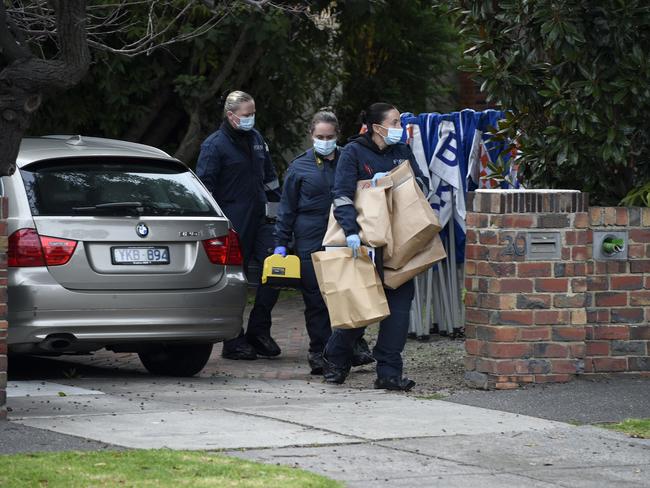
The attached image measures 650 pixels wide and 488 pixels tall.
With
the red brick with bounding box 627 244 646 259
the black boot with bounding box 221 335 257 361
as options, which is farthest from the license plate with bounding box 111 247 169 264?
the red brick with bounding box 627 244 646 259

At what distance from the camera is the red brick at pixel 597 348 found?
31.2ft

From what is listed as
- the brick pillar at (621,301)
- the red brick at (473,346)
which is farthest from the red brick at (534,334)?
the brick pillar at (621,301)

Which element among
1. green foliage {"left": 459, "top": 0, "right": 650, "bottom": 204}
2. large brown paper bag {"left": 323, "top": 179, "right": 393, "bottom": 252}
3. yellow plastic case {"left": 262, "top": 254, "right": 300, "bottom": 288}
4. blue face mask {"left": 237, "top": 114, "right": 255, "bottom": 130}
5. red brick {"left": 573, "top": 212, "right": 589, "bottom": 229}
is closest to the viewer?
large brown paper bag {"left": 323, "top": 179, "right": 393, "bottom": 252}

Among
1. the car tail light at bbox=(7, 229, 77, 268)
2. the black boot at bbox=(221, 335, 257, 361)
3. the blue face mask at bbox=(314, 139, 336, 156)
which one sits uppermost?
the blue face mask at bbox=(314, 139, 336, 156)

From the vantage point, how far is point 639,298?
9641 millimetres

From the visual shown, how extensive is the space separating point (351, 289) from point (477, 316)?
2.86 ft

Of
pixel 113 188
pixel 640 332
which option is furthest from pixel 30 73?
pixel 640 332

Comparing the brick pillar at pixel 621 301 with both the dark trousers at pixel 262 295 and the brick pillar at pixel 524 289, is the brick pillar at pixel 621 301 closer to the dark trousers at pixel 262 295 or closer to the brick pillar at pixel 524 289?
the brick pillar at pixel 524 289

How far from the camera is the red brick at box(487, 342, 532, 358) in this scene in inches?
358

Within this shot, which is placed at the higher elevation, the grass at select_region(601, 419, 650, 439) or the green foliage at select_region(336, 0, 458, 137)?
the green foliage at select_region(336, 0, 458, 137)

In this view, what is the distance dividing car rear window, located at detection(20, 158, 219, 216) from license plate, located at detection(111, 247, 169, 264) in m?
0.25

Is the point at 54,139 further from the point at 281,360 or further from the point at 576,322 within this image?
the point at 576,322

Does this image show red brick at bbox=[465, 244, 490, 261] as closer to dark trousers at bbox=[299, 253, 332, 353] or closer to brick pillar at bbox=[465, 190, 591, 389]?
brick pillar at bbox=[465, 190, 591, 389]

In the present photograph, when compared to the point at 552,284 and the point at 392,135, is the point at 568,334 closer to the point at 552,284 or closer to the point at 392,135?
the point at 552,284
